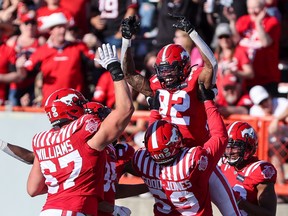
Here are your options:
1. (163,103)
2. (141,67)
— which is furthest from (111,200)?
(141,67)

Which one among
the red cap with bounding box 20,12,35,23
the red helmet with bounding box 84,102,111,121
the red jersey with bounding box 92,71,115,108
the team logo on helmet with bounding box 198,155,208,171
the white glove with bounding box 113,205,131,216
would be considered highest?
the red helmet with bounding box 84,102,111,121

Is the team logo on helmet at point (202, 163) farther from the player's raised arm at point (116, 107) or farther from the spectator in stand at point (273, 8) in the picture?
the spectator in stand at point (273, 8)

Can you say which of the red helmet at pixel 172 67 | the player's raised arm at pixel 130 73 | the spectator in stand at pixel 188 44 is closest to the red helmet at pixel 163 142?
the red helmet at pixel 172 67

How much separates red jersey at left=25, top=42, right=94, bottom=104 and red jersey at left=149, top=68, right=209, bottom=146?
368cm

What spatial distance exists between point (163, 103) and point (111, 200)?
1.05 meters

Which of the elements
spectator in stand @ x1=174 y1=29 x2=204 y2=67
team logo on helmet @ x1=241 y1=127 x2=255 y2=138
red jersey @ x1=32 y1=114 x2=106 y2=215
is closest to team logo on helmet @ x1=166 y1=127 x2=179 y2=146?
red jersey @ x1=32 y1=114 x2=106 y2=215

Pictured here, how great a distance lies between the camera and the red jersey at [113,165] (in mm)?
7934

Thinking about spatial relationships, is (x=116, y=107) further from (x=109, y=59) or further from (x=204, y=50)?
(x=204, y=50)

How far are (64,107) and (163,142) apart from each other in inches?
33.2

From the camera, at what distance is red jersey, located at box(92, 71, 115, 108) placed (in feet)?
39.6

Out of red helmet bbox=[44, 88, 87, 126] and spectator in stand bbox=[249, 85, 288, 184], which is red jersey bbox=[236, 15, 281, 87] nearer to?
spectator in stand bbox=[249, 85, 288, 184]

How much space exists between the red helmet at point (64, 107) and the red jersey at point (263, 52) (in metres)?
4.81

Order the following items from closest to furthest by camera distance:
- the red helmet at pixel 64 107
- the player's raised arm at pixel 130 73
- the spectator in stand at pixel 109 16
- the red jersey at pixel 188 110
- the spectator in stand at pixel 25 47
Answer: the red helmet at pixel 64 107
the red jersey at pixel 188 110
the player's raised arm at pixel 130 73
the spectator in stand at pixel 25 47
the spectator in stand at pixel 109 16

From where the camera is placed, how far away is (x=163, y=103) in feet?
28.0
